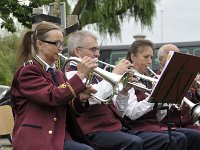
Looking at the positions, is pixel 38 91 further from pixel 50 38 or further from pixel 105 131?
pixel 105 131

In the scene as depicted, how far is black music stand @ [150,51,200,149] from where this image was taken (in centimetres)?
404

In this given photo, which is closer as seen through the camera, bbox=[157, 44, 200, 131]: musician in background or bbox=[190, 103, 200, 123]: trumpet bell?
bbox=[190, 103, 200, 123]: trumpet bell

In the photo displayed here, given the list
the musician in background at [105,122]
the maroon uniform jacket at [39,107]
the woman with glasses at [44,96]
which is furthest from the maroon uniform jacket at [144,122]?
the maroon uniform jacket at [39,107]

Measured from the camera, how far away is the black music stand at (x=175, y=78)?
404 cm

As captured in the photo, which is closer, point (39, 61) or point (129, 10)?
point (39, 61)

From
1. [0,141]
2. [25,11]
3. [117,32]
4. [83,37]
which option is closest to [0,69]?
[25,11]

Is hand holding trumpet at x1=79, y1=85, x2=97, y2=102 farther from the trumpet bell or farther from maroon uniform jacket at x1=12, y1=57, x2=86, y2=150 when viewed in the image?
the trumpet bell

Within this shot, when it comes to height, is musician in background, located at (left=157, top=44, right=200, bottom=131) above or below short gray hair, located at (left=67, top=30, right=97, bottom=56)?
below

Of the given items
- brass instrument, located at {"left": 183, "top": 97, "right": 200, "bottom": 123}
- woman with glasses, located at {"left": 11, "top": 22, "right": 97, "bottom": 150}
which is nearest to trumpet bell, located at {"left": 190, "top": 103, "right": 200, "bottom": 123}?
brass instrument, located at {"left": 183, "top": 97, "right": 200, "bottom": 123}

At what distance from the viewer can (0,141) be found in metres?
8.18

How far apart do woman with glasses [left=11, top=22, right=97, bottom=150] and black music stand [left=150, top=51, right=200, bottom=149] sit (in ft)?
2.08

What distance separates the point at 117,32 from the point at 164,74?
662 inches

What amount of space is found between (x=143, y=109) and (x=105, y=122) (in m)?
0.45

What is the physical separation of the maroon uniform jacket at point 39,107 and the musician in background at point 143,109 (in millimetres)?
1056
